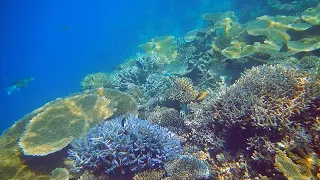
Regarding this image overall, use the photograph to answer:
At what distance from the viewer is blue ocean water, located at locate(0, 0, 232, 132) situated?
38.5 meters

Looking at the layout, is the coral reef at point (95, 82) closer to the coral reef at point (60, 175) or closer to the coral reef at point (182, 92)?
the coral reef at point (182, 92)

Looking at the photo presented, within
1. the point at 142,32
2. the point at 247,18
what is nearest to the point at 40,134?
the point at 247,18

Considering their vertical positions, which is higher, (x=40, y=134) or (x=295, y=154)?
(x=40, y=134)

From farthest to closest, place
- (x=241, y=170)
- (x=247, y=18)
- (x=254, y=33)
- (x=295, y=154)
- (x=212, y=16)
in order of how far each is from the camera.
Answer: (x=247, y=18)
(x=212, y=16)
(x=254, y=33)
(x=241, y=170)
(x=295, y=154)

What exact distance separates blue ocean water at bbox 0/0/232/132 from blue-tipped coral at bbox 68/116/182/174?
3032 cm

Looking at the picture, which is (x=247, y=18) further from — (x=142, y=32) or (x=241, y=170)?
(x=142, y=32)

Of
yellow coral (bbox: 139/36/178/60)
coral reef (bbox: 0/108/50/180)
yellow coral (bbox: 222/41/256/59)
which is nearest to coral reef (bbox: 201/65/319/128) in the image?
yellow coral (bbox: 222/41/256/59)

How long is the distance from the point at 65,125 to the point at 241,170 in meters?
3.81

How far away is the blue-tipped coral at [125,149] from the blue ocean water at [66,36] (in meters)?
30.3

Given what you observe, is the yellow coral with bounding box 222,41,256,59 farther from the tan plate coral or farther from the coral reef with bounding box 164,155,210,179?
the coral reef with bounding box 164,155,210,179

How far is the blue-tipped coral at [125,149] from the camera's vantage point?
12.0 feet

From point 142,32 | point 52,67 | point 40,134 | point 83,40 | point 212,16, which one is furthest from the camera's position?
point 83,40

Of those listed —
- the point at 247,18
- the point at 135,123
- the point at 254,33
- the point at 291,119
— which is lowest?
the point at 291,119

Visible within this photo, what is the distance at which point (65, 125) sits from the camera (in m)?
5.24
